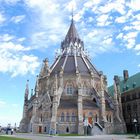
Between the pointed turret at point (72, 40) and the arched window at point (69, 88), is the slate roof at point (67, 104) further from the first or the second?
the pointed turret at point (72, 40)

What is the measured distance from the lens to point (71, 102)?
7725cm

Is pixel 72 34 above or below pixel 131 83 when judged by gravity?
above

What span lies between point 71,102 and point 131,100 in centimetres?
2125

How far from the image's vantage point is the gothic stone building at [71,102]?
72062mm

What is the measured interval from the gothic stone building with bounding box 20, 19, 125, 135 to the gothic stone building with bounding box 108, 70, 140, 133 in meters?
4.94

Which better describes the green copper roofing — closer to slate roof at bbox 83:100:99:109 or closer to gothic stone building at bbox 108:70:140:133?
gothic stone building at bbox 108:70:140:133

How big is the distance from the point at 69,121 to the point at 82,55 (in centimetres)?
3162

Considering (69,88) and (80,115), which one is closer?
(80,115)

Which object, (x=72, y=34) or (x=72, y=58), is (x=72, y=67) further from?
(x=72, y=34)

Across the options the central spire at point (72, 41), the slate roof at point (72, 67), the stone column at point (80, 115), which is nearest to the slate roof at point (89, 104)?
the stone column at point (80, 115)

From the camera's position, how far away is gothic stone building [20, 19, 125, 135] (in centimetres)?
7206

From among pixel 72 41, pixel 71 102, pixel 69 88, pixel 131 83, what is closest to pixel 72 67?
pixel 69 88

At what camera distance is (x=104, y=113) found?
74.2 metres

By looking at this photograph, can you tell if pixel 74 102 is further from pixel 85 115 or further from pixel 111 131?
pixel 111 131
